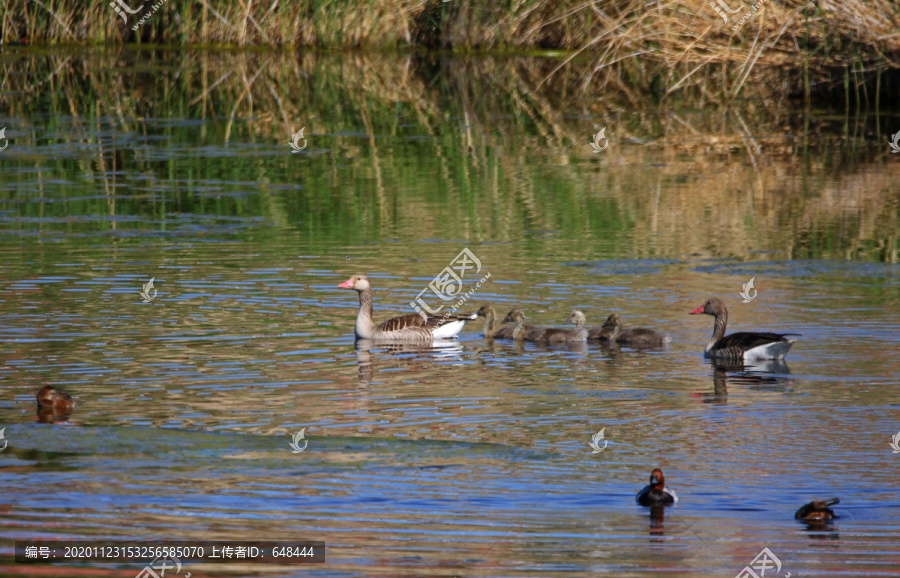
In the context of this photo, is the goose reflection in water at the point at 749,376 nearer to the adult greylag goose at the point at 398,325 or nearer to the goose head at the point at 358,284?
the adult greylag goose at the point at 398,325

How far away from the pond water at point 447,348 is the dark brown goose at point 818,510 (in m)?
0.07

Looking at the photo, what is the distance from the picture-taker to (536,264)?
15.5 metres

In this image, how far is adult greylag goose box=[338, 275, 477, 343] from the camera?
12891 mm

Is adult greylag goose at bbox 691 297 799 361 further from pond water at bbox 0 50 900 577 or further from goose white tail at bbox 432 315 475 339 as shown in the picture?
goose white tail at bbox 432 315 475 339

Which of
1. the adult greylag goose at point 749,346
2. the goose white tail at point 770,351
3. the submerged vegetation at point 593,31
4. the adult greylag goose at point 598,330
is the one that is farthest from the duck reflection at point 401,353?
the submerged vegetation at point 593,31

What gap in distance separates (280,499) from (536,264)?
7.95 m

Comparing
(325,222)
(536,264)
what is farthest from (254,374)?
(325,222)

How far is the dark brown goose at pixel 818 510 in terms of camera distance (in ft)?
24.0

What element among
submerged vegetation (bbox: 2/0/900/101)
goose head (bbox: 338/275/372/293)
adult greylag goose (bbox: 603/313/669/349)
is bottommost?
adult greylag goose (bbox: 603/313/669/349)

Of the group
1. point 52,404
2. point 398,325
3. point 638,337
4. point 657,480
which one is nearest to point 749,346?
point 638,337

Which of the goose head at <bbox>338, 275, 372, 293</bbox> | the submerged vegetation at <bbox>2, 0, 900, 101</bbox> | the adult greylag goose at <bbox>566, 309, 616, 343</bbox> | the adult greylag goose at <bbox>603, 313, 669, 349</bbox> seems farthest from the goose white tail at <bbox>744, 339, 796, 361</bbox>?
the submerged vegetation at <bbox>2, 0, 900, 101</bbox>

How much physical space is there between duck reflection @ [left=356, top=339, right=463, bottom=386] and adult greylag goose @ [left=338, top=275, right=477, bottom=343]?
66mm

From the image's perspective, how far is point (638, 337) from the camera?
12.1 meters

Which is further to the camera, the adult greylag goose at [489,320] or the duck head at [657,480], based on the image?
the adult greylag goose at [489,320]
